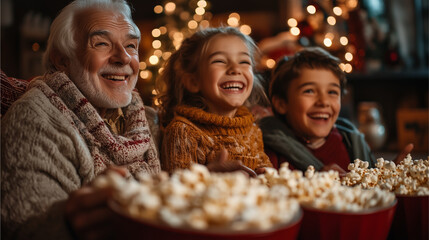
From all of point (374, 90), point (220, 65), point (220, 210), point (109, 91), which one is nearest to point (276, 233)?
point (220, 210)

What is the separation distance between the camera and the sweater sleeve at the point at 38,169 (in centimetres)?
84

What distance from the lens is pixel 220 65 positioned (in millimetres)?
1479

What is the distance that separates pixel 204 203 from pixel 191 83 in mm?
1071

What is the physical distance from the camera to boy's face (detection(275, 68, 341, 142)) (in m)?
1.65

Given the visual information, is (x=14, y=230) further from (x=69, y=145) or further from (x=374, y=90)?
(x=374, y=90)

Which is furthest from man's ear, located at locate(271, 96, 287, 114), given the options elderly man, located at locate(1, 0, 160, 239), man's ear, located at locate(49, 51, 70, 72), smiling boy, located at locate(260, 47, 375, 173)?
man's ear, located at locate(49, 51, 70, 72)

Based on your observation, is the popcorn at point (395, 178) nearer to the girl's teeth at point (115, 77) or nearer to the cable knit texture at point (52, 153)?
the cable knit texture at point (52, 153)

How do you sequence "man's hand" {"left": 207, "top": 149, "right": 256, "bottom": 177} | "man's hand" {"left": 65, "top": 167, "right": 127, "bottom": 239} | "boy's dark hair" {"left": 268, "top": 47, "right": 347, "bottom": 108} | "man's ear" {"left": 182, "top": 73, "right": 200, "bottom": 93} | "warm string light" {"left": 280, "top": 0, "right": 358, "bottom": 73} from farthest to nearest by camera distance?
1. "warm string light" {"left": 280, "top": 0, "right": 358, "bottom": 73}
2. "boy's dark hair" {"left": 268, "top": 47, "right": 347, "bottom": 108}
3. "man's ear" {"left": 182, "top": 73, "right": 200, "bottom": 93}
4. "man's hand" {"left": 207, "top": 149, "right": 256, "bottom": 177}
5. "man's hand" {"left": 65, "top": 167, "right": 127, "bottom": 239}

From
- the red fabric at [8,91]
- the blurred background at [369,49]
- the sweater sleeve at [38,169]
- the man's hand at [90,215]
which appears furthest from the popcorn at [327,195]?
the blurred background at [369,49]

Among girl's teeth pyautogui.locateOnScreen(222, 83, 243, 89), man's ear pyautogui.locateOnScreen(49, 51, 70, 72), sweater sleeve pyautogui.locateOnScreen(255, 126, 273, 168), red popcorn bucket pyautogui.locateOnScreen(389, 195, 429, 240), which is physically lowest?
sweater sleeve pyautogui.locateOnScreen(255, 126, 273, 168)

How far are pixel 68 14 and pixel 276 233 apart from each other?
1033 millimetres

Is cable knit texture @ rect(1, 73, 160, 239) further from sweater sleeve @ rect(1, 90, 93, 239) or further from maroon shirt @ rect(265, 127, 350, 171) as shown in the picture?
maroon shirt @ rect(265, 127, 350, 171)

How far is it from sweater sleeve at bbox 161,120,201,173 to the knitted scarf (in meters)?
0.09

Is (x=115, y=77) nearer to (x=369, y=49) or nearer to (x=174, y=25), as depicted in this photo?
(x=174, y=25)
